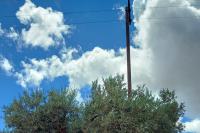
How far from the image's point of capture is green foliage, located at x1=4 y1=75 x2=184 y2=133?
38469 mm

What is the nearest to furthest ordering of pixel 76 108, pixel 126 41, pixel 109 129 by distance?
pixel 109 129
pixel 76 108
pixel 126 41

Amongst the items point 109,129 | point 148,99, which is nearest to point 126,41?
point 148,99

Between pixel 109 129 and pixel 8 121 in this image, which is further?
pixel 8 121

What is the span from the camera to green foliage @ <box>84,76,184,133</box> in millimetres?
38281

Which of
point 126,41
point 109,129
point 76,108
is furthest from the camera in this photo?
point 126,41

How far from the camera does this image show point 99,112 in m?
38.9

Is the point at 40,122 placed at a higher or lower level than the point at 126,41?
lower

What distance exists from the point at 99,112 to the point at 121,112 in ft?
5.15

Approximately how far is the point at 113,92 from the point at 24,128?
22.9 feet

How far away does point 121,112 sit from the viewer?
126 feet

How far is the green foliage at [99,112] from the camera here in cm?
3847

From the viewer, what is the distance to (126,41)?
44000mm

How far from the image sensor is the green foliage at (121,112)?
38.3 meters

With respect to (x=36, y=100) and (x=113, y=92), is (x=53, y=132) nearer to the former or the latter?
(x=36, y=100)
